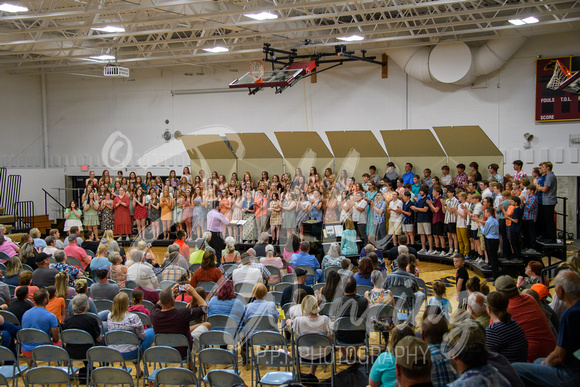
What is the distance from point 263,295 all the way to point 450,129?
9414 millimetres

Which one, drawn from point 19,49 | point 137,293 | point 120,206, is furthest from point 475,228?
point 19,49

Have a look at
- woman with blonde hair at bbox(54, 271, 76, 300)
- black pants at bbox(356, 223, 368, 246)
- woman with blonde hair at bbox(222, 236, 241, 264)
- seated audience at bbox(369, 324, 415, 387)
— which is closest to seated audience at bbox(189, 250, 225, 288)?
woman with blonde hair at bbox(222, 236, 241, 264)

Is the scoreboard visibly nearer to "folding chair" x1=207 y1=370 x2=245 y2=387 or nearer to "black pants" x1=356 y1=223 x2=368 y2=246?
"black pants" x1=356 y1=223 x2=368 y2=246

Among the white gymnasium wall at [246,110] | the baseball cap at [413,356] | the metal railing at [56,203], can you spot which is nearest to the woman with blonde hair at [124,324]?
the baseball cap at [413,356]

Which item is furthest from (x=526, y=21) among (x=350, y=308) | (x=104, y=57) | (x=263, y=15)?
(x=104, y=57)

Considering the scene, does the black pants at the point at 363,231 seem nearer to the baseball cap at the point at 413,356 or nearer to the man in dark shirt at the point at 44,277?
the man in dark shirt at the point at 44,277

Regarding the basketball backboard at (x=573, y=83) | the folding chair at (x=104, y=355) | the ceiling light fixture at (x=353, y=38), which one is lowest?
the folding chair at (x=104, y=355)

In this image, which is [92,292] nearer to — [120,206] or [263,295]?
[263,295]

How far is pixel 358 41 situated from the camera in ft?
46.3

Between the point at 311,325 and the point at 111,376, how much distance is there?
6.53 ft

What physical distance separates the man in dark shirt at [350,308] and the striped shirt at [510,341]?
183 cm

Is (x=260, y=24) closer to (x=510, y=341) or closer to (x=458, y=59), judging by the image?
(x=458, y=59)

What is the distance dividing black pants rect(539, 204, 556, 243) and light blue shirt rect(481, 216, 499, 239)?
1.33 m

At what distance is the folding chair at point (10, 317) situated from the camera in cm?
596
